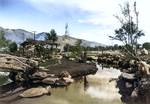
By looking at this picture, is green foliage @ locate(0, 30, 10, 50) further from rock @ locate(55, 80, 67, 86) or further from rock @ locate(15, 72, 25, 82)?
rock @ locate(55, 80, 67, 86)

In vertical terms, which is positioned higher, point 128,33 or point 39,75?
point 128,33

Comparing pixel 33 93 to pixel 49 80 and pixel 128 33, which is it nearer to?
pixel 49 80

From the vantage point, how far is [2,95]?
2320 millimetres

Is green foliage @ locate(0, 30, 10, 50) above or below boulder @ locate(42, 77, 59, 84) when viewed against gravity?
above

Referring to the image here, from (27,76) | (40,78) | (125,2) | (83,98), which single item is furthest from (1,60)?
(125,2)

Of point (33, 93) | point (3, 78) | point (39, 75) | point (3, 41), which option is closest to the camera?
point (33, 93)

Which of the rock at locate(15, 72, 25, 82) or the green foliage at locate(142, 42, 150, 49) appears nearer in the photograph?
the green foliage at locate(142, 42, 150, 49)

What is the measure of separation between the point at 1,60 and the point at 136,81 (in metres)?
3.52

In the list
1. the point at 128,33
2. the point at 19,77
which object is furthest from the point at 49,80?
the point at 128,33

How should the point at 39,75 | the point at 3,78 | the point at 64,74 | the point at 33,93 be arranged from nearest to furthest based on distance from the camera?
the point at 33,93 < the point at 3,78 < the point at 64,74 < the point at 39,75

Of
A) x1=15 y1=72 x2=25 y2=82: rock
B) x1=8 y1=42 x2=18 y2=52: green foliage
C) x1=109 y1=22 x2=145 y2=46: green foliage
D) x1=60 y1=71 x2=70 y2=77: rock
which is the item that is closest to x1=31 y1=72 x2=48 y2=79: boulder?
x1=15 y1=72 x2=25 y2=82: rock

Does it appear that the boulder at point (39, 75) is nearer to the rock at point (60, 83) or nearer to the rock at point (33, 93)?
the rock at point (60, 83)

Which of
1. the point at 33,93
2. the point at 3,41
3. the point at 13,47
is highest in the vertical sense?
the point at 3,41

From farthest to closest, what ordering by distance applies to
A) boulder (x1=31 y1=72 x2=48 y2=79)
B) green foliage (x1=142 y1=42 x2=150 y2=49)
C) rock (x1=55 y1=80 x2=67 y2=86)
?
1. boulder (x1=31 y1=72 x2=48 y2=79)
2. rock (x1=55 y1=80 x2=67 y2=86)
3. green foliage (x1=142 y1=42 x2=150 y2=49)
